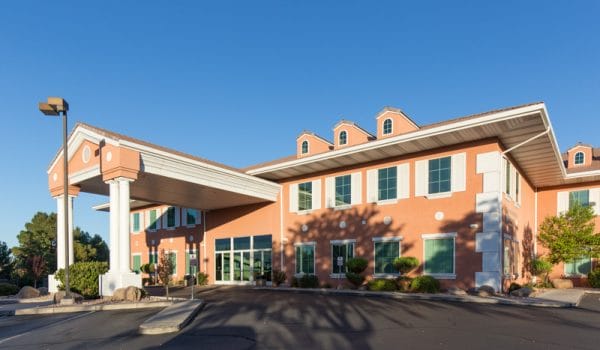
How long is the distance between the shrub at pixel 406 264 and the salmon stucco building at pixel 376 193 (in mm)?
367

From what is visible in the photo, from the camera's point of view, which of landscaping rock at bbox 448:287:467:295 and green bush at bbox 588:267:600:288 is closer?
landscaping rock at bbox 448:287:467:295

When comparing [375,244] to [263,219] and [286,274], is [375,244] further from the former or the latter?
[263,219]

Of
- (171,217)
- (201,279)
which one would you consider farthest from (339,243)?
(171,217)

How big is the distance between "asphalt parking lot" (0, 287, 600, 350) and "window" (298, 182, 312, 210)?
401 inches

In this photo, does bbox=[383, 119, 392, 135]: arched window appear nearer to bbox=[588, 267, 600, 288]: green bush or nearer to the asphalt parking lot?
the asphalt parking lot

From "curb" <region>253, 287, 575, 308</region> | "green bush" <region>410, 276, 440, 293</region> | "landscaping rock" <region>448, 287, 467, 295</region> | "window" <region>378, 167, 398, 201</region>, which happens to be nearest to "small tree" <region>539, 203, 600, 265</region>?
"landscaping rock" <region>448, 287, 467, 295</region>

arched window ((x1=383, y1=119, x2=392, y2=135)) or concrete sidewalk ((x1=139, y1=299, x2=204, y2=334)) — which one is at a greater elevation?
arched window ((x1=383, y1=119, x2=392, y2=135))

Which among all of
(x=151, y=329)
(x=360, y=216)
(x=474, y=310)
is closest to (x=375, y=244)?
(x=360, y=216)

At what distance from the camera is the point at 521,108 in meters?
14.7

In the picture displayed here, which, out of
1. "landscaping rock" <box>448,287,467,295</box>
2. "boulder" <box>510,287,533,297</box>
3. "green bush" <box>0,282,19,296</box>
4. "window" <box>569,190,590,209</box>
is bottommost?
"green bush" <box>0,282,19,296</box>

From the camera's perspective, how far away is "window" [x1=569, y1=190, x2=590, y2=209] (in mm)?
22766

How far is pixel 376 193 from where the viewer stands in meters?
20.6

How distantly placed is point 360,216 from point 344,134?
4.56 metres

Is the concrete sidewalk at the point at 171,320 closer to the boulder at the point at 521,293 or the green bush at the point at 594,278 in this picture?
the boulder at the point at 521,293
